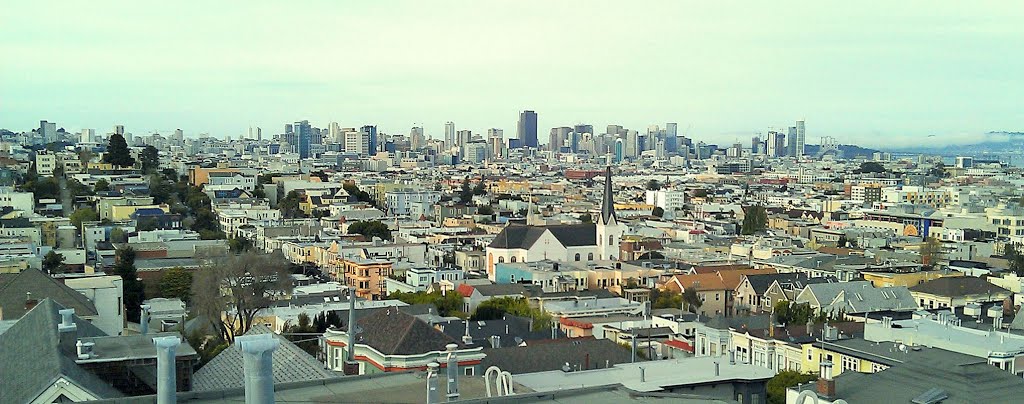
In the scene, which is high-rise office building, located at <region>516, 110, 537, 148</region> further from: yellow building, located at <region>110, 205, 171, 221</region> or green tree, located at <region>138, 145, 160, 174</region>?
yellow building, located at <region>110, 205, 171, 221</region>

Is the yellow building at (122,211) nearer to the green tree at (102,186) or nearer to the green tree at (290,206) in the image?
the green tree at (102,186)

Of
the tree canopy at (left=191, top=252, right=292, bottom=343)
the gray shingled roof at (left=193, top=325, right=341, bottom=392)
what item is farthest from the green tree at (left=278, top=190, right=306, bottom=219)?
the gray shingled roof at (left=193, top=325, right=341, bottom=392)

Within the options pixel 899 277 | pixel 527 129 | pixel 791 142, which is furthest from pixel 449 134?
pixel 899 277

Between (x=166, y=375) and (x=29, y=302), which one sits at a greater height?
(x=166, y=375)

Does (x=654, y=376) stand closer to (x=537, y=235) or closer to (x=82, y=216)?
(x=537, y=235)

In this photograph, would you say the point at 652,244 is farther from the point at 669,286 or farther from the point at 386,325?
the point at 386,325
